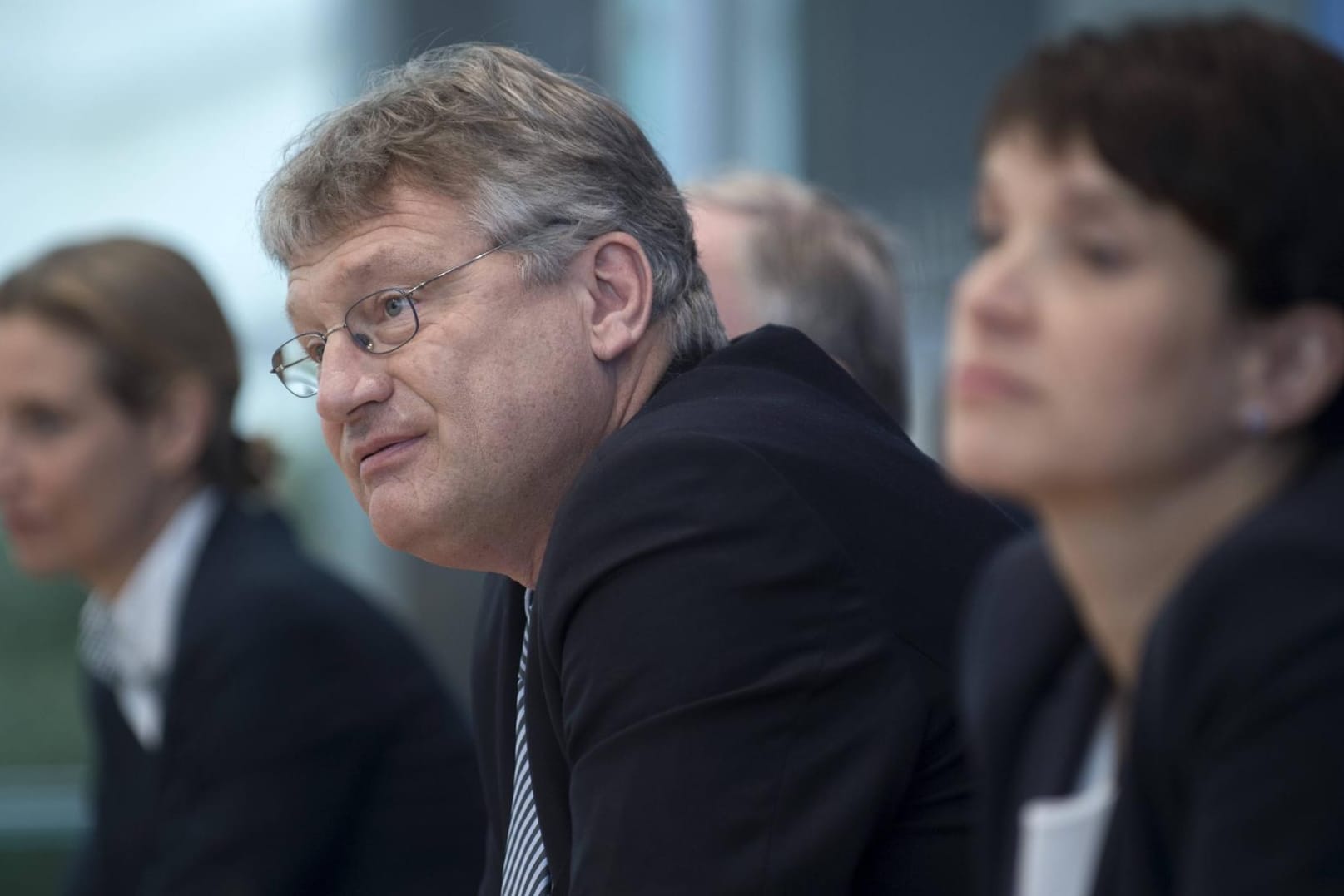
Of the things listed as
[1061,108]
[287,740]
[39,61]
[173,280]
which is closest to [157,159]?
[39,61]

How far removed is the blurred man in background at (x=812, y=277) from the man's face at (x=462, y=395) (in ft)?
3.63

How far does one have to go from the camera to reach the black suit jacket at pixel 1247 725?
108 centimetres

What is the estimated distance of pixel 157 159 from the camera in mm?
6676

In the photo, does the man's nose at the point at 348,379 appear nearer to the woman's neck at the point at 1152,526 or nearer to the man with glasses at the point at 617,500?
the man with glasses at the point at 617,500

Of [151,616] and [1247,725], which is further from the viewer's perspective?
[151,616]

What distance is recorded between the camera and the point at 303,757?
3.06 meters

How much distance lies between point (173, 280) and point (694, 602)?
2295 mm

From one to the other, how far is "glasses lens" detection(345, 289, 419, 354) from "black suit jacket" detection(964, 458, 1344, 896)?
3.95ft

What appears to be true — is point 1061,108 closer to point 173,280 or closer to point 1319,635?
point 1319,635

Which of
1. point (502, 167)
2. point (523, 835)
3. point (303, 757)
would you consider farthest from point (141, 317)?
point (523, 835)

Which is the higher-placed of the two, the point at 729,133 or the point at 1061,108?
the point at 1061,108

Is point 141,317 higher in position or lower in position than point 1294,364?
lower

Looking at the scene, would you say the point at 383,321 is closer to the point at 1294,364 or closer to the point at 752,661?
the point at 752,661

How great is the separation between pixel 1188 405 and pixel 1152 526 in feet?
0.30
